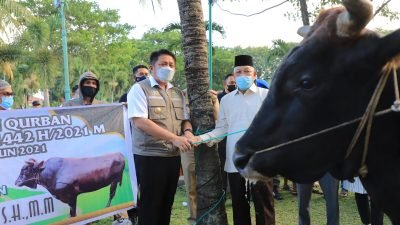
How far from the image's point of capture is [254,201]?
4.53 m

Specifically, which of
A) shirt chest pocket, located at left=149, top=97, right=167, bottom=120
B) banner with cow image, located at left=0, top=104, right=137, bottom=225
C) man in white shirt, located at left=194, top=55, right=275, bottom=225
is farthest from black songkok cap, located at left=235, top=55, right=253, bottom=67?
banner with cow image, located at left=0, top=104, right=137, bottom=225

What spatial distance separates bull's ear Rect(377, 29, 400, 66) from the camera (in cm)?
178

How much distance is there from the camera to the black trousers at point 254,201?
14.8 feet

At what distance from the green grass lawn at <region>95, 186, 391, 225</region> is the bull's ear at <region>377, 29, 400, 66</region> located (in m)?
4.41

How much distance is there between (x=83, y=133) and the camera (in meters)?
4.96

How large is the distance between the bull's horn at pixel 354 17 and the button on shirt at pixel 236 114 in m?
2.66

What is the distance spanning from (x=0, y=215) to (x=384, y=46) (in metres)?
3.99

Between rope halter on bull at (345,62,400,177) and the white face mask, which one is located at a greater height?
the white face mask

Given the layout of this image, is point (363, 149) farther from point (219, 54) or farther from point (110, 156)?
point (219, 54)

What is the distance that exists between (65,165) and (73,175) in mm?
157

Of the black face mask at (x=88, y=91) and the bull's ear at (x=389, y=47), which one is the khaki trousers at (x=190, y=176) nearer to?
the black face mask at (x=88, y=91)

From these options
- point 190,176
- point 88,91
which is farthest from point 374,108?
point 88,91

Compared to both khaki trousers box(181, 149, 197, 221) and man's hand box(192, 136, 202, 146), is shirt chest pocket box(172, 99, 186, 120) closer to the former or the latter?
man's hand box(192, 136, 202, 146)

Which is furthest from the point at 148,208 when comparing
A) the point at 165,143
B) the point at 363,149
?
the point at 363,149
